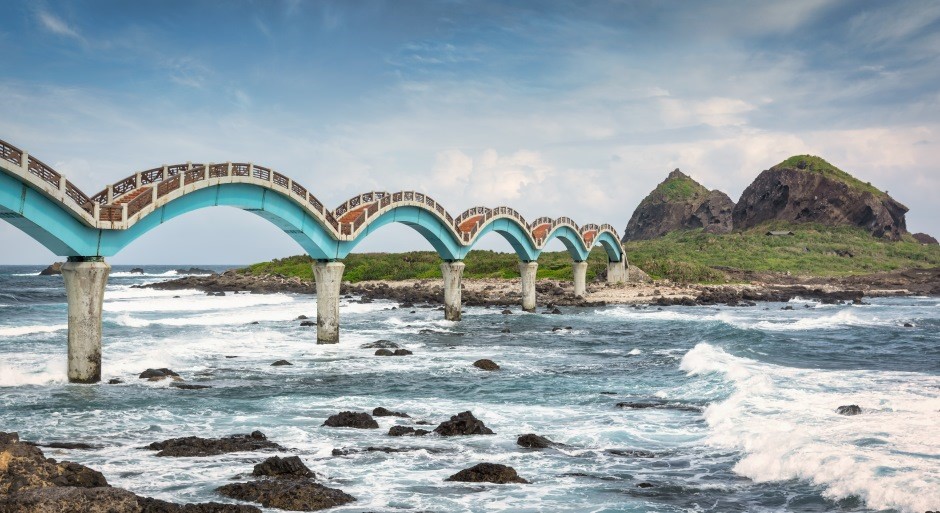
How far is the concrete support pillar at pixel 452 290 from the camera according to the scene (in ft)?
185

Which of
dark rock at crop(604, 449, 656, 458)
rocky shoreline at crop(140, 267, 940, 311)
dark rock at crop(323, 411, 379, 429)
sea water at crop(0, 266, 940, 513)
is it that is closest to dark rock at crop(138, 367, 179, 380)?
sea water at crop(0, 266, 940, 513)

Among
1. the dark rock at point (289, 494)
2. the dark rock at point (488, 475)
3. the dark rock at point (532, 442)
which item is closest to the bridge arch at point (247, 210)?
the dark rock at point (289, 494)

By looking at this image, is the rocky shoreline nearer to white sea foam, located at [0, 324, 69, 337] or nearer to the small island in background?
the small island in background

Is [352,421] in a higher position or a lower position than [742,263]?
lower

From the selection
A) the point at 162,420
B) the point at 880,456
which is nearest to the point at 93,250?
the point at 162,420

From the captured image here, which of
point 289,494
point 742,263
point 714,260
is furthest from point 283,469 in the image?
point 714,260

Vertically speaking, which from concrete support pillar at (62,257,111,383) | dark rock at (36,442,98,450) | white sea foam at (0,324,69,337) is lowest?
dark rock at (36,442,98,450)

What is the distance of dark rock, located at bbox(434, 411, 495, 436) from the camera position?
61.2ft

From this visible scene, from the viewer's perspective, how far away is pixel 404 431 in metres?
18.9

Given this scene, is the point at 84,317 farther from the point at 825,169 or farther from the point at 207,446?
the point at 825,169

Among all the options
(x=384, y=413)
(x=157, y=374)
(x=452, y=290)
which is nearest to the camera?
(x=384, y=413)

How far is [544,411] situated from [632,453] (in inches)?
198

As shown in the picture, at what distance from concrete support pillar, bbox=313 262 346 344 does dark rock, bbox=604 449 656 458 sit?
24.9 m

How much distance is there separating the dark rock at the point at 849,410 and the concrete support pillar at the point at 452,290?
3693 centimetres
